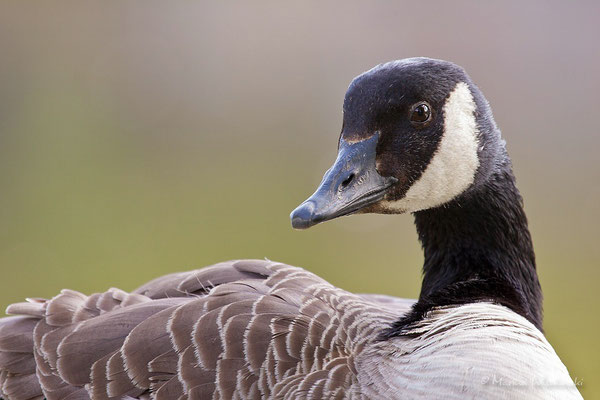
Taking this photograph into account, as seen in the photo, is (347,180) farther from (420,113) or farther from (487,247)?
(487,247)

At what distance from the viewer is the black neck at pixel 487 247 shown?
8.36ft

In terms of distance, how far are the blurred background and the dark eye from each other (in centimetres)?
381

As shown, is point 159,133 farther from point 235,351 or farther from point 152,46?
point 235,351

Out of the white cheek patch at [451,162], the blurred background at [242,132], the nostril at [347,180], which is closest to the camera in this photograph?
the nostril at [347,180]

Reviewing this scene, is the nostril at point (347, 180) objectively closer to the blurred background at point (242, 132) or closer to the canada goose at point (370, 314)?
the canada goose at point (370, 314)

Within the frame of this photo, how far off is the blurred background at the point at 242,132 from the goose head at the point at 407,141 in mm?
3695

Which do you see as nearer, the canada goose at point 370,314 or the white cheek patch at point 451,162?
the canada goose at point 370,314

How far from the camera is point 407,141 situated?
2.44m

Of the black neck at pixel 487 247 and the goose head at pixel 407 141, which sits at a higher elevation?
the goose head at pixel 407 141

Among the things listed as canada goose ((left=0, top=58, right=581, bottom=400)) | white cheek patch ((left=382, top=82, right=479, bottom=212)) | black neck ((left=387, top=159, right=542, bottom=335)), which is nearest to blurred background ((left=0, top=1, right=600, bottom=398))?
black neck ((left=387, top=159, right=542, bottom=335))

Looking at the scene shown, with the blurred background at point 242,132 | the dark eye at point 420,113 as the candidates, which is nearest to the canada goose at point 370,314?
the dark eye at point 420,113

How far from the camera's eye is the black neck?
2547mm

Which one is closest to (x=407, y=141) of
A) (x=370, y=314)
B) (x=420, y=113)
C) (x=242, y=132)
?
(x=420, y=113)

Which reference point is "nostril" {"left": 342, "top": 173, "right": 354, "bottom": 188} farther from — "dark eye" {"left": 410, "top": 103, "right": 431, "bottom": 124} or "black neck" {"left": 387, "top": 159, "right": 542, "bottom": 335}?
"black neck" {"left": 387, "top": 159, "right": 542, "bottom": 335}
